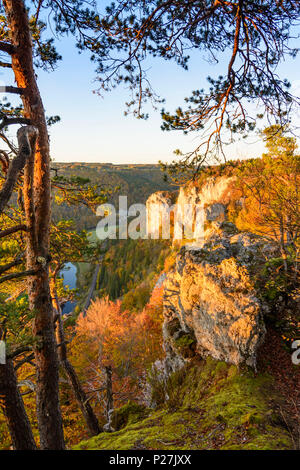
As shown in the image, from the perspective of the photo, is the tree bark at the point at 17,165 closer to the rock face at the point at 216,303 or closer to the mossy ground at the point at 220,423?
the mossy ground at the point at 220,423

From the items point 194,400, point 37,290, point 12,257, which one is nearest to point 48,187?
point 37,290

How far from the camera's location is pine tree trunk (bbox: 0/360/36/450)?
369cm

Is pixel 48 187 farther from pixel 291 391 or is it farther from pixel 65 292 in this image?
pixel 291 391

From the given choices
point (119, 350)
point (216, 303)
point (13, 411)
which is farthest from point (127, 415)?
point (119, 350)

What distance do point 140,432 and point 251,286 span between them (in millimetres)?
4846

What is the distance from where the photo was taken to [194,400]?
6.11 m

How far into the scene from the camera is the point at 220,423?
4207mm

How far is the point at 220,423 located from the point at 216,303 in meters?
3.89

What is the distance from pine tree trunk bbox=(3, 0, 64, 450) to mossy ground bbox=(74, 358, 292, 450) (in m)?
1.72

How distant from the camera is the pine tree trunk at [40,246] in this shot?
3076mm

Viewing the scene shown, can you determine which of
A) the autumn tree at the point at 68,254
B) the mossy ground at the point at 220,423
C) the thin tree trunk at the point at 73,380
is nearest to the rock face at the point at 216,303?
the mossy ground at the point at 220,423

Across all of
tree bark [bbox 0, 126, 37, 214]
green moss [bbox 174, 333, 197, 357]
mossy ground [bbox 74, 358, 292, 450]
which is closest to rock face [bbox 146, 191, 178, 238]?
green moss [bbox 174, 333, 197, 357]

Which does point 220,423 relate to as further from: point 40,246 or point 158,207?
point 158,207

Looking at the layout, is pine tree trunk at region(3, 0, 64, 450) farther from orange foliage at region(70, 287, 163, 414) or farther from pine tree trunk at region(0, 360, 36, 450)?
orange foliage at region(70, 287, 163, 414)
